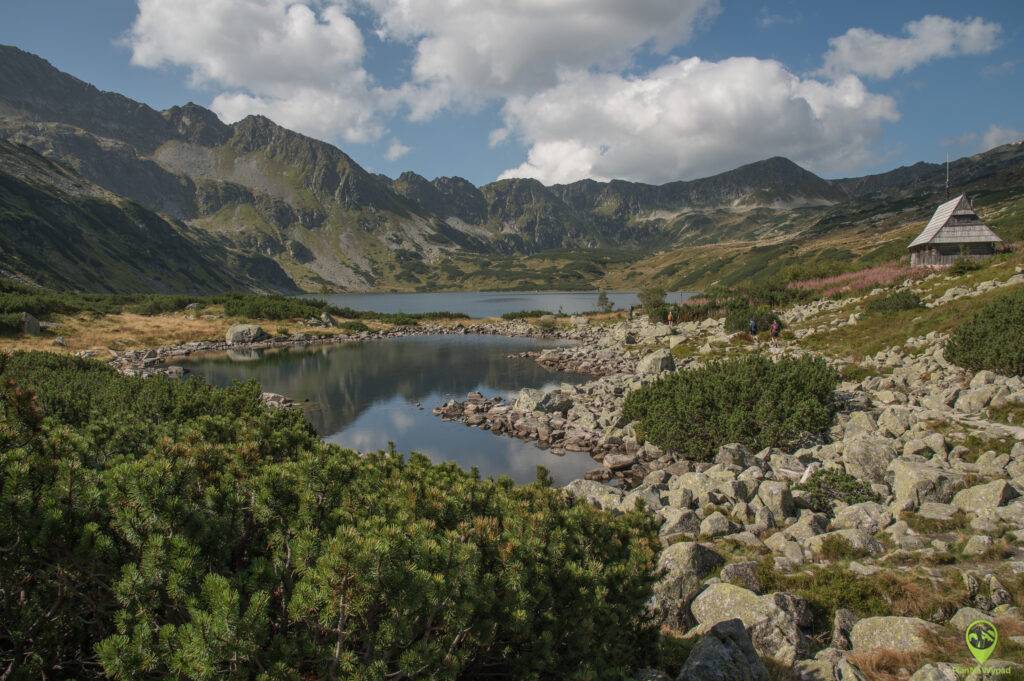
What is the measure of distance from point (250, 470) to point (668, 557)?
24.3 ft

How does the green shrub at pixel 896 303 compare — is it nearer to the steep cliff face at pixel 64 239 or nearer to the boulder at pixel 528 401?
the boulder at pixel 528 401

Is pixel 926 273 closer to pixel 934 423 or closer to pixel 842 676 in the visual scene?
pixel 934 423

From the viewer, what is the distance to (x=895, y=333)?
28.8m

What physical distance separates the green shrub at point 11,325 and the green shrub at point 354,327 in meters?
36.1

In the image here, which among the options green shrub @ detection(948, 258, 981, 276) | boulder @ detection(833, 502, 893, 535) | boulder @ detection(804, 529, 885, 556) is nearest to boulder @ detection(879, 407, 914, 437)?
boulder @ detection(833, 502, 893, 535)

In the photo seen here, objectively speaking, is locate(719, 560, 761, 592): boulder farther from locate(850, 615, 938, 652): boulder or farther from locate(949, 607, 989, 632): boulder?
locate(949, 607, 989, 632): boulder

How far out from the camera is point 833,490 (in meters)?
14.0

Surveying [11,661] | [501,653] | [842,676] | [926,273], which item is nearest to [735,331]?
[926,273]

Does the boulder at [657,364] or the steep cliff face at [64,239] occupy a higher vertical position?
the steep cliff face at [64,239]

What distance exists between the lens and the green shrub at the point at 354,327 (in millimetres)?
78750

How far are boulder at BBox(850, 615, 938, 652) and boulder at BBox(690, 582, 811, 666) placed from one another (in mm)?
735

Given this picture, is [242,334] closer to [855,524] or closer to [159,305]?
[159,305]

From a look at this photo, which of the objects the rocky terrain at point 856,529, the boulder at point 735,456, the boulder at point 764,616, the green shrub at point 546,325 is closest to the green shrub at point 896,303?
the rocky terrain at point 856,529

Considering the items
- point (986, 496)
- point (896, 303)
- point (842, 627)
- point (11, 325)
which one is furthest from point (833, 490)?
point (11, 325)
